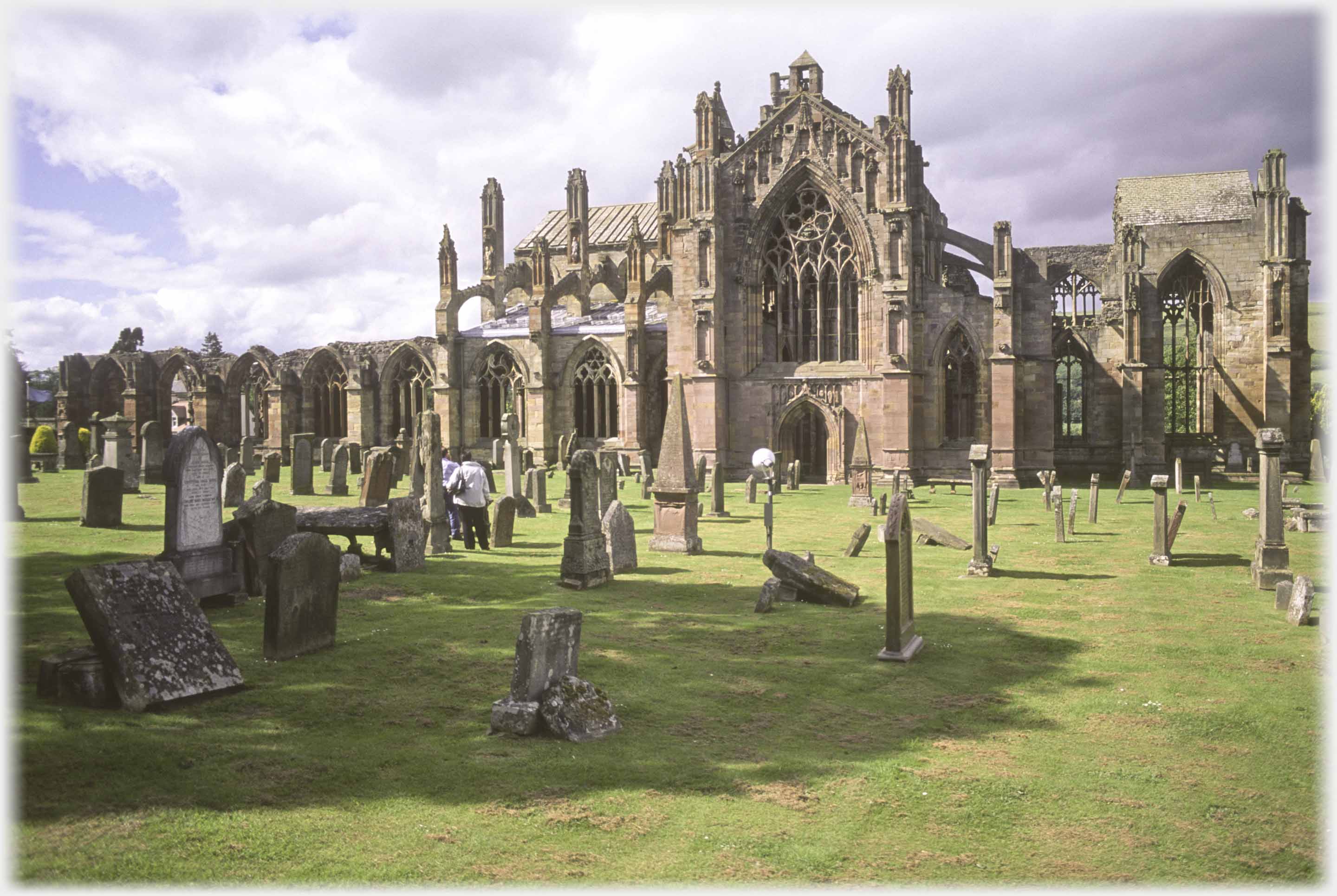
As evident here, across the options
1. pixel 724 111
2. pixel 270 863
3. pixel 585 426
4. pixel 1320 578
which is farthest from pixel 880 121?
pixel 270 863

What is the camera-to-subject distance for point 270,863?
14.5 ft

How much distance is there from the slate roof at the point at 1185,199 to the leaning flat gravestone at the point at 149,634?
135ft

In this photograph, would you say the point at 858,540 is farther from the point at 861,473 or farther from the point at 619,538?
the point at 861,473

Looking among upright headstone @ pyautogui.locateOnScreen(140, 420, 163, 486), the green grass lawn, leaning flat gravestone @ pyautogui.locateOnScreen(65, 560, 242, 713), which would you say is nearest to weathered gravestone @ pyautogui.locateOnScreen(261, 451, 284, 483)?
upright headstone @ pyautogui.locateOnScreen(140, 420, 163, 486)

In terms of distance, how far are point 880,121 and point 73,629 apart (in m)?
28.8

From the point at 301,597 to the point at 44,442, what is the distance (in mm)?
33747

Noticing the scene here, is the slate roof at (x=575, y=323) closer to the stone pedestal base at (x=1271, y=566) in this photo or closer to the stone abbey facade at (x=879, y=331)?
the stone abbey facade at (x=879, y=331)

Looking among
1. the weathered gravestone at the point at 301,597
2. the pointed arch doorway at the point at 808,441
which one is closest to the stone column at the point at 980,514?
the weathered gravestone at the point at 301,597

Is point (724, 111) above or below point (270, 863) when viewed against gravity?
above

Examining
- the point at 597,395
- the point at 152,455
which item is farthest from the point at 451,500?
the point at 597,395

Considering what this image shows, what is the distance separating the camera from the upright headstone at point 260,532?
34.6 ft

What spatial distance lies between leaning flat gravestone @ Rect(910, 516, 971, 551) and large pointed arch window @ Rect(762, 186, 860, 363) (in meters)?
17.7

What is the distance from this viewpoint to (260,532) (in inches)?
418

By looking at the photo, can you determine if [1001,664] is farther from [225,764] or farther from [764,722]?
[225,764]
